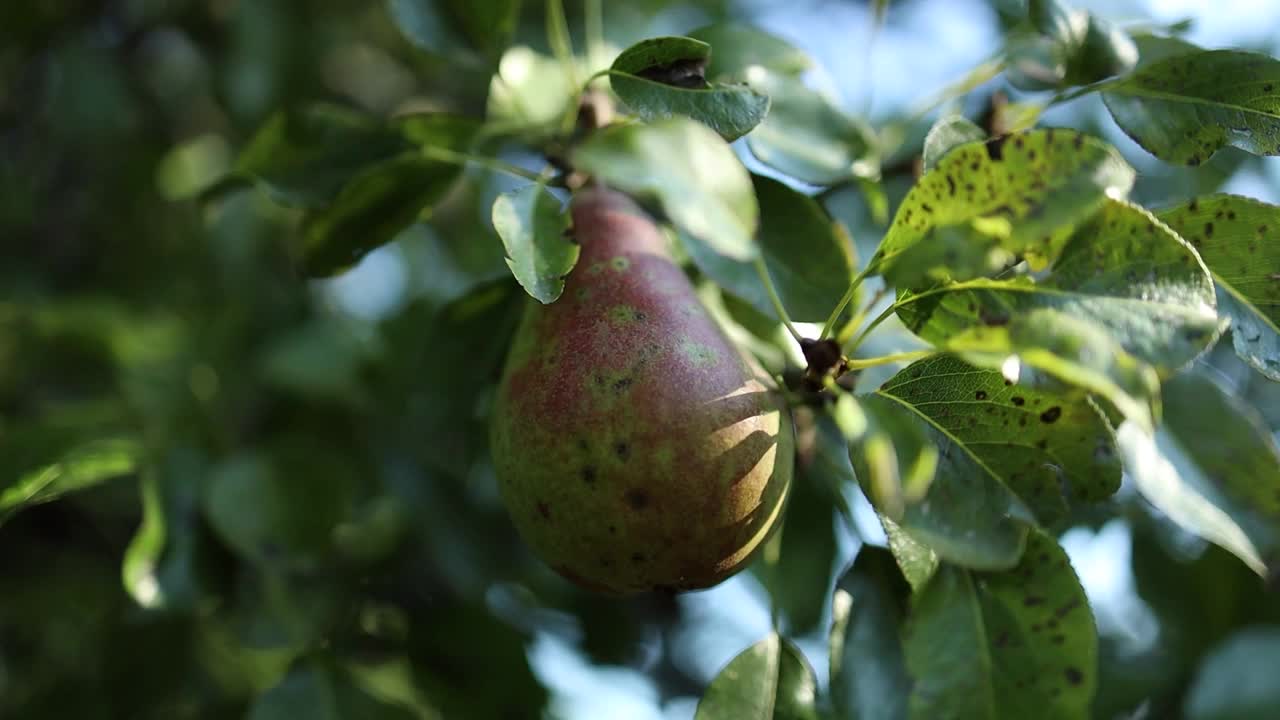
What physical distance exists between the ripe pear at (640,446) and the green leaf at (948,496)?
0.09 m

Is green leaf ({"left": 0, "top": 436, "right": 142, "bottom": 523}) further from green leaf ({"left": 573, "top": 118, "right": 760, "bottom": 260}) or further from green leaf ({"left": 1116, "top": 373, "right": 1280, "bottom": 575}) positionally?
green leaf ({"left": 1116, "top": 373, "right": 1280, "bottom": 575})

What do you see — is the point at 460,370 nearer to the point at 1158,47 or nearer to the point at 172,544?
the point at 172,544

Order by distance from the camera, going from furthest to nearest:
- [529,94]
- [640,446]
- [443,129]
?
[529,94] < [443,129] < [640,446]

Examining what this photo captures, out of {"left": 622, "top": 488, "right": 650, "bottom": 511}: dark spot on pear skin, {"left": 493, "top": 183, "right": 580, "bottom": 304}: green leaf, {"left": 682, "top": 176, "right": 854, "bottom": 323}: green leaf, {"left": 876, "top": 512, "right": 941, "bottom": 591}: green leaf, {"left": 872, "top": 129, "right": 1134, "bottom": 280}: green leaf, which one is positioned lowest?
{"left": 876, "top": 512, "right": 941, "bottom": 591}: green leaf

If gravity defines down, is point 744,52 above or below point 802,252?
above

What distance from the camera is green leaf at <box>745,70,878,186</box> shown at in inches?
40.7

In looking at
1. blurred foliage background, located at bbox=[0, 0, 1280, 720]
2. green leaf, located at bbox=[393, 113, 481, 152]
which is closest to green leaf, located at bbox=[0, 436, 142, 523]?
blurred foliage background, located at bbox=[0, 0, 1280, 720]

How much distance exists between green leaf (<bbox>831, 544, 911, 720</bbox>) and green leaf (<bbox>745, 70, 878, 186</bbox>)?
0.36m

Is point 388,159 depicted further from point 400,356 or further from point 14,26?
point 14,26

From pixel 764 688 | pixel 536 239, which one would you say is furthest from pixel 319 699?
pixel 536 239

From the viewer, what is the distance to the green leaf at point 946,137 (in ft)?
2.76

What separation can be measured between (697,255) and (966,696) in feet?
1.28

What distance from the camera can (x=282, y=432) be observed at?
172 centimetres

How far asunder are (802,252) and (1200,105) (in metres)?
0.35
